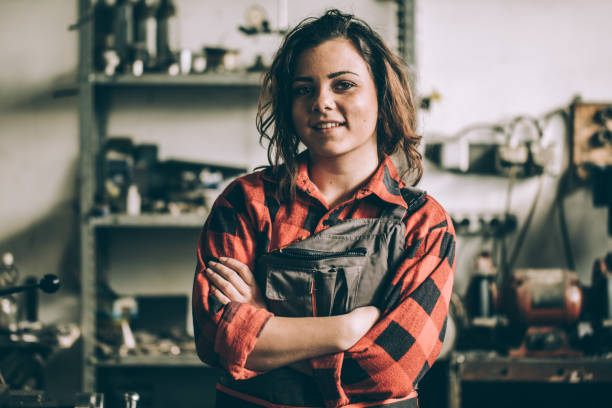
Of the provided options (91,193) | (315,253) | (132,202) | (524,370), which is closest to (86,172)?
(91,193)

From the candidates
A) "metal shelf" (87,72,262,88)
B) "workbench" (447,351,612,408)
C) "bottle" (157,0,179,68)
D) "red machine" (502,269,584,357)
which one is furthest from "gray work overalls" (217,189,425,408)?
"bottle" (157,0,179,68)

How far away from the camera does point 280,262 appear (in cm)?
112

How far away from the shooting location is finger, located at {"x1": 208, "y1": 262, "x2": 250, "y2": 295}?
1.14 m

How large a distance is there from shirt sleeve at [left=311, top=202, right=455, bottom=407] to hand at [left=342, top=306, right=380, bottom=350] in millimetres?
12

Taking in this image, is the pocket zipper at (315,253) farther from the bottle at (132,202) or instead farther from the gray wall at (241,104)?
the gray wall at (241,104)

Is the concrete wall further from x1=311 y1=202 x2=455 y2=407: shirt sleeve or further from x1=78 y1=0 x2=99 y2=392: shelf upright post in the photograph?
x1=311 y1=202 x2=455 y2=407: shirt sleeve

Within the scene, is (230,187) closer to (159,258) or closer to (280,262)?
(280,262)

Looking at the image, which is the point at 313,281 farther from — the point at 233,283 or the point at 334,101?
the point at 334,101

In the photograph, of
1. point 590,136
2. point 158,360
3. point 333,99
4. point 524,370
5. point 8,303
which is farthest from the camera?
point 590,136

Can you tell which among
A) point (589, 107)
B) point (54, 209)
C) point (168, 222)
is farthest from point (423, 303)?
point (54, 209)

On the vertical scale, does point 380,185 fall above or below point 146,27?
below

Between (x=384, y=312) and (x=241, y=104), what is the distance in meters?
1.74

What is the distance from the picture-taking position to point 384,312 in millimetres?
1127

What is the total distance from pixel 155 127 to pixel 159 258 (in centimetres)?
60
